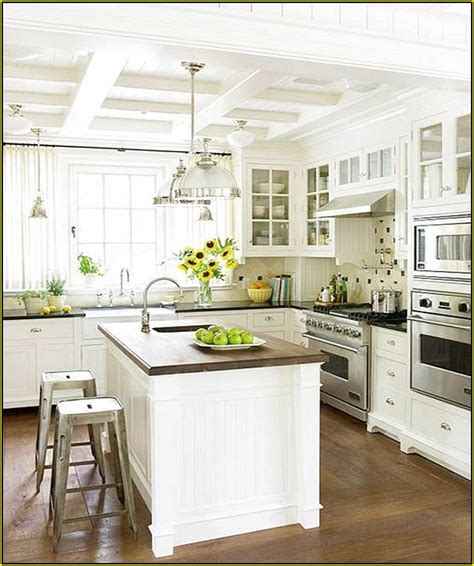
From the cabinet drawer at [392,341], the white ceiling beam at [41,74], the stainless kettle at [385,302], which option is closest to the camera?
the white ceiling beam at [41,74]

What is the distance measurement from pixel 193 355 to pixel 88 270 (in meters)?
3.25

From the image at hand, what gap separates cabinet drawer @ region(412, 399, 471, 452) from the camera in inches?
156

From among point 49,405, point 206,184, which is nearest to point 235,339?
point 206,184

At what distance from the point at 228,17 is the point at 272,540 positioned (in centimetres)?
249

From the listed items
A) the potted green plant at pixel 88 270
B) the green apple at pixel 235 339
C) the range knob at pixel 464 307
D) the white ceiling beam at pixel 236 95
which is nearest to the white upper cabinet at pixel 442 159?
the range knob at pixel 464 307

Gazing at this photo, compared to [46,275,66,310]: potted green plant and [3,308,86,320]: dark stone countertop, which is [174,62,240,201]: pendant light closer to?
[3,308,86,320]: dark stone countertop

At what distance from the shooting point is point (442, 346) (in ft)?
13.6

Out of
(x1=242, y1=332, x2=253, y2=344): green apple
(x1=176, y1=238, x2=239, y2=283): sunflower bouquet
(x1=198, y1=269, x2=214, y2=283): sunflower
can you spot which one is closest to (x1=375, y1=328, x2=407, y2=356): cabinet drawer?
(x1=176, y1=238, x2=239, y2=283): sunflower bouquet

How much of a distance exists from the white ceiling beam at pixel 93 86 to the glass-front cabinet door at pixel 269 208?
183 cm

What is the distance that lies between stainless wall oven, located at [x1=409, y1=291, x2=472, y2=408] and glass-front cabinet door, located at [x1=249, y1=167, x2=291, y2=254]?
234cm

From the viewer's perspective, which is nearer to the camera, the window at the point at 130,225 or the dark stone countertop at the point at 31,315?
the dark stone countertop at the point at 31,315

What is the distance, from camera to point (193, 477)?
126 inches

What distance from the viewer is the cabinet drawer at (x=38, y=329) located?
5543 mm

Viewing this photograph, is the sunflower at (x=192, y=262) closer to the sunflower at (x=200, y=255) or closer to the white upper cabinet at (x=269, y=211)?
the sunflower at (x=200, y=255)
